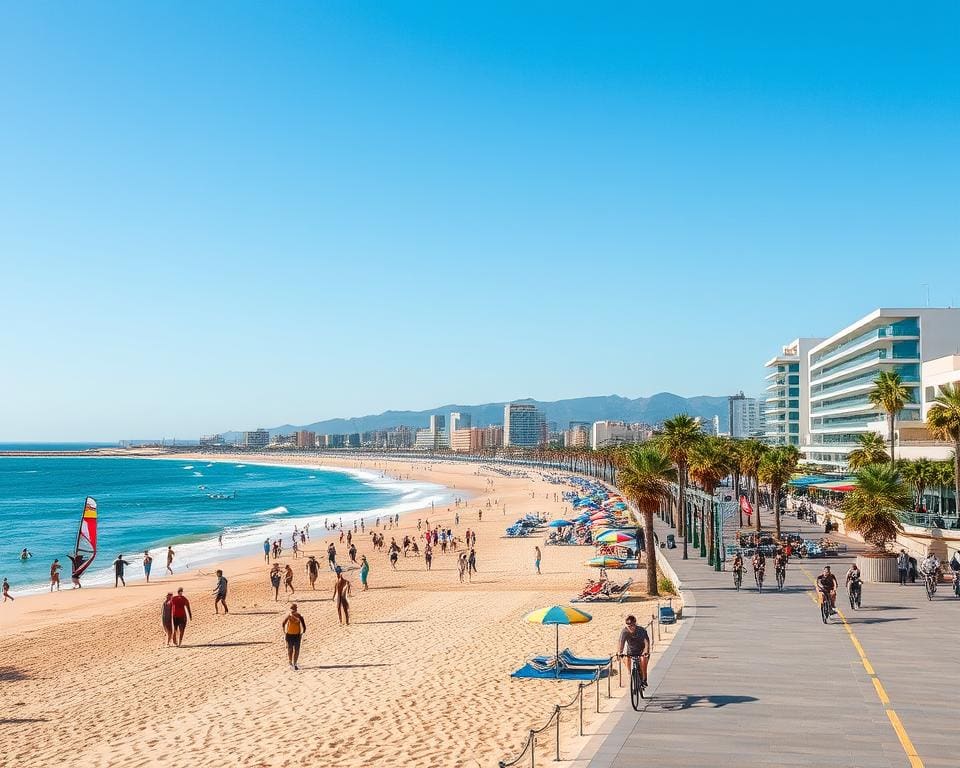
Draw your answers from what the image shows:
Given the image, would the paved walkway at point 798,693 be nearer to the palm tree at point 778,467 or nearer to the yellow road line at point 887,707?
the yellow road line at point 887,707

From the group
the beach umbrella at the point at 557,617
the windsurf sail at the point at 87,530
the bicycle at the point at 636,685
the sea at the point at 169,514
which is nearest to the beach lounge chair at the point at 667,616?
the beach umbrella at the point at 557,617

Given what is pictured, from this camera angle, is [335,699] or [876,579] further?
[876,579]

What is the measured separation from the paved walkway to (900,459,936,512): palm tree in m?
20.4

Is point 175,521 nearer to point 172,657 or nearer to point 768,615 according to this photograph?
point 172,657

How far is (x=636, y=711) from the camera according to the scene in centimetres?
1197

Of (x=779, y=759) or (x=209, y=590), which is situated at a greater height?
(x=779, y=759)

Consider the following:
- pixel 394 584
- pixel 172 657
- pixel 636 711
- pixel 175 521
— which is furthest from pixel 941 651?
pixel 175 521

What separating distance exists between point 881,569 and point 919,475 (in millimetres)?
16642

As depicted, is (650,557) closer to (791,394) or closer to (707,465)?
(707,465)

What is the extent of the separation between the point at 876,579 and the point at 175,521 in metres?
61.6

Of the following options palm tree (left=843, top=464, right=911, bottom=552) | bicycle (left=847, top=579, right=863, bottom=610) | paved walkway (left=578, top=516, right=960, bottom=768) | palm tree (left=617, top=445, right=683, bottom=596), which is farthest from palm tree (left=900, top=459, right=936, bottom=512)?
bicycle (left=847, top=579, right=863, bottom=610)

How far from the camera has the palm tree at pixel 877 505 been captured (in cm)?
2512

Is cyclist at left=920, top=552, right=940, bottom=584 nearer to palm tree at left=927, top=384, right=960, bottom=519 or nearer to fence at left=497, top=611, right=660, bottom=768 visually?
fence at left=497, top=611, right=660, bottom=768

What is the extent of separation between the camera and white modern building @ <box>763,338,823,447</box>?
93500 millimetres
